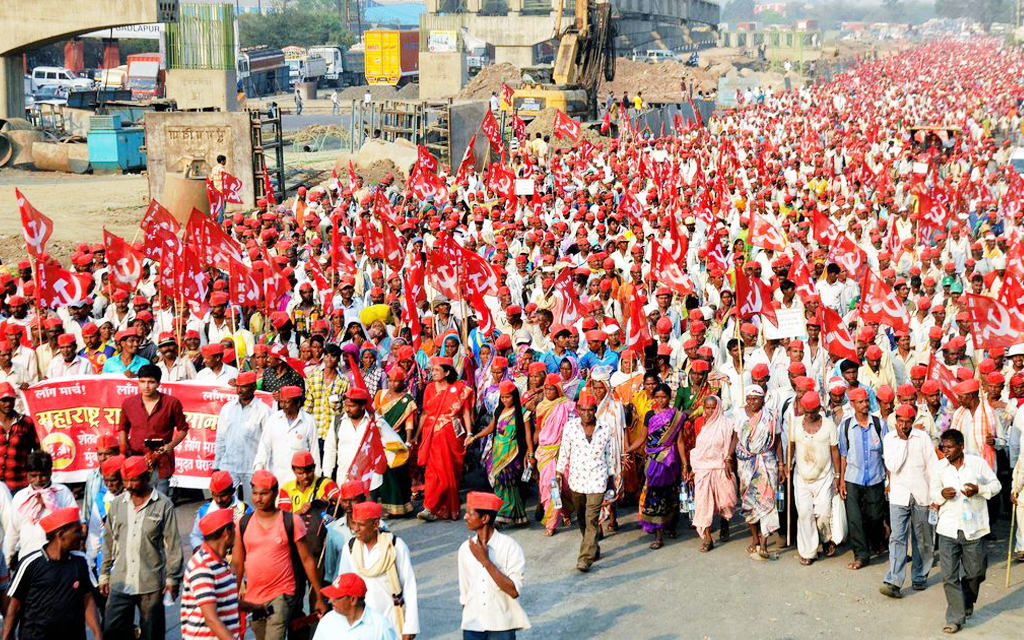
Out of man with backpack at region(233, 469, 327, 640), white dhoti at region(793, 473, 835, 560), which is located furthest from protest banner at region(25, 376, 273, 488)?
white dhoti at region(793, 473, 835, 560)

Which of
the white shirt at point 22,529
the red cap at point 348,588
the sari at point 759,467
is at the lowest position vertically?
the sari at point 759,467

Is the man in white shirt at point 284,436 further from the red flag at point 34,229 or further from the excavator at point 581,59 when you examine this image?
the excavator at point 581,59

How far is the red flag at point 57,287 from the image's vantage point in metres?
11.8

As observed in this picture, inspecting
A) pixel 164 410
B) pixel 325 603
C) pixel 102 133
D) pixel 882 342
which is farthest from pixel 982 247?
pixel 102 133

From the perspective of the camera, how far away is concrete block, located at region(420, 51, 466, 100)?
172 ft

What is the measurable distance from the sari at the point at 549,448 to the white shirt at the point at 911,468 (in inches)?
85.3

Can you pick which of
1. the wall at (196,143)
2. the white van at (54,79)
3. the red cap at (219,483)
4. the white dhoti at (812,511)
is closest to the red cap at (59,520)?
the red cap at (219,483)

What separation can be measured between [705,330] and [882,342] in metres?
1.42

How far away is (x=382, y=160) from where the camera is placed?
28.1 meters

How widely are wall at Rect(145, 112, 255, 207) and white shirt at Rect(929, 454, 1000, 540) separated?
64.4 feet

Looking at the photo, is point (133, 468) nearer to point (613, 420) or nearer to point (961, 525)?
point (613, 420)

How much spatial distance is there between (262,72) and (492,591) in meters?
65.8

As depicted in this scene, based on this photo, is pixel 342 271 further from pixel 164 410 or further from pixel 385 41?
pixel 385 41

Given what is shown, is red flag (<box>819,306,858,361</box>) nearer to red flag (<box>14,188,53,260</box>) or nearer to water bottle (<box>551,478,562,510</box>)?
water bottle (<box>551,478,562,510</box>)
